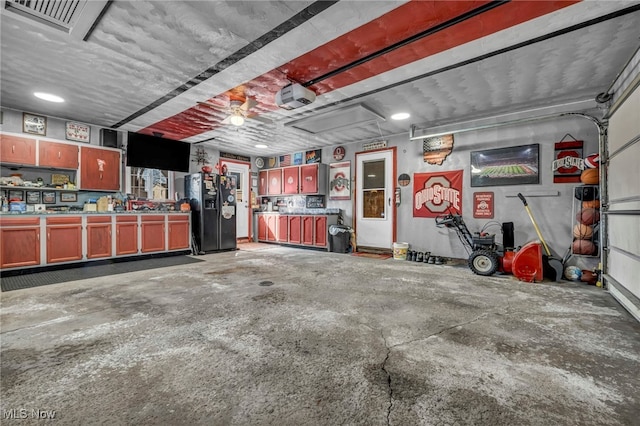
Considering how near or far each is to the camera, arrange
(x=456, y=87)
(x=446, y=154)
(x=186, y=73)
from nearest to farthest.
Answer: (x=186, y=73)
(x=456, y=87)
(x=446, y=154)

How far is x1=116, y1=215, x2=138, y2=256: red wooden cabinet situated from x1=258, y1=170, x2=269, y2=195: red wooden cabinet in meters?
3.85

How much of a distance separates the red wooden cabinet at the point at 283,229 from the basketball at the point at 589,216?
6.11 m

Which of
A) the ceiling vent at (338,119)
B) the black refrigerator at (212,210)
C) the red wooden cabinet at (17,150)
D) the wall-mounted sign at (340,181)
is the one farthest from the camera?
the wall-mounted sign at (340,181)

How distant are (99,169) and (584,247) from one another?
Result: 341 inches

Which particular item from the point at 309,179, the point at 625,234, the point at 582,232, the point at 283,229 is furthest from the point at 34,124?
the point at 582,232

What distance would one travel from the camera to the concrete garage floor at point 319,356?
1386 millimetres

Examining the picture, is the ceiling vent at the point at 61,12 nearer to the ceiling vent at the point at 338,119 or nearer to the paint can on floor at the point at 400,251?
the ceiling vent at the point at 338,119

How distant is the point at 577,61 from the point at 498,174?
2181 millimetres

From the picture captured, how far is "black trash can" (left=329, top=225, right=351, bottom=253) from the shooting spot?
6739 mm

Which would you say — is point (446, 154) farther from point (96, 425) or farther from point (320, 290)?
point (96, 425)

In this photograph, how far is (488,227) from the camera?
514cm

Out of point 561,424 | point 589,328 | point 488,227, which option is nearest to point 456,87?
point 488,227

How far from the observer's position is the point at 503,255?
180 inches

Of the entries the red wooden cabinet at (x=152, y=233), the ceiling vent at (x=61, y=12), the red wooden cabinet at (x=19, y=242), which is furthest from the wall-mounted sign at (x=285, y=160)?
the ceiling vent at (x=61, y=12)
